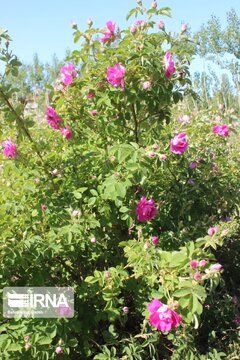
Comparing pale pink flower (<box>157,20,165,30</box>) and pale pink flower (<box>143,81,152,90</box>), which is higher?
pale pink flower (<box>157,20,165,30</box>)

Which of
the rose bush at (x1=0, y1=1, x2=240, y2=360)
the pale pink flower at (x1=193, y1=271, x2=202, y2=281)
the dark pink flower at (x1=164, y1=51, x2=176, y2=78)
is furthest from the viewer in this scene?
the dark pink flower at (x1=164, y1=51, x2=176, y2=78)

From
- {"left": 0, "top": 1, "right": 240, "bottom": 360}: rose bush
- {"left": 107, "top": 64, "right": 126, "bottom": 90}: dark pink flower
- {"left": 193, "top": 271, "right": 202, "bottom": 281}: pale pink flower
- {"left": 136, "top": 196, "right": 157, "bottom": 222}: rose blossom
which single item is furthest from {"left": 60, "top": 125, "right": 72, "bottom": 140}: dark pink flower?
{"left": 193, "top": 271, "right": 202, "bottom": 281}: pale pink flower

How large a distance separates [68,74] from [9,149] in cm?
49

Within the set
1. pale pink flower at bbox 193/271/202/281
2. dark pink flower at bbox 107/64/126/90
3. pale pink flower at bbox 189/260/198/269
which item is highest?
dark pink flower at bbox 107/64/126/90

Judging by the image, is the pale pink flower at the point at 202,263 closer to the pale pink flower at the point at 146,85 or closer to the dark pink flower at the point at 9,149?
the pale pink flower at the point at 146,85

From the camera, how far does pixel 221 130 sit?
2381mm

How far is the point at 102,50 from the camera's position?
74.4 inches

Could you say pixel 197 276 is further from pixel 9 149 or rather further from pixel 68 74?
pixel 68 74

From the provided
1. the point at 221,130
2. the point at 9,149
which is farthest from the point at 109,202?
the point at 221,130

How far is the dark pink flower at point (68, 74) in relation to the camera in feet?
6.48

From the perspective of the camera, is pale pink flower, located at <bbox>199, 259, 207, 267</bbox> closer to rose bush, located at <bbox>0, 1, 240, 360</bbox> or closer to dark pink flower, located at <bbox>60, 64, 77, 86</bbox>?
rose bush, located at <bbox>0, 1, 240, 360</bbox>

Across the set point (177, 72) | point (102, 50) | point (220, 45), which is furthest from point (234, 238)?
point (220, 45)

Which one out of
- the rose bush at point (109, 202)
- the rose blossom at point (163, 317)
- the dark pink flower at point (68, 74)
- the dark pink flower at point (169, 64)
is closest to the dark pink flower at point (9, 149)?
the rose bush at point (109, 202)

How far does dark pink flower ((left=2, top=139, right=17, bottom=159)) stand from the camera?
173 centimetres
